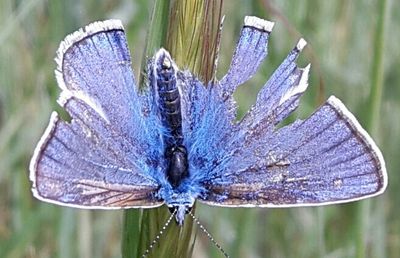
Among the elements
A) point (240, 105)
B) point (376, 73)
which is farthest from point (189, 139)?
point (240, 105)

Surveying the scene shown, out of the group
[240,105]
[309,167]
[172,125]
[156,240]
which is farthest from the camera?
[240,105]

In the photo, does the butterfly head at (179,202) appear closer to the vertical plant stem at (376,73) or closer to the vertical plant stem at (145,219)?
the vertical plant stem at (145,219)

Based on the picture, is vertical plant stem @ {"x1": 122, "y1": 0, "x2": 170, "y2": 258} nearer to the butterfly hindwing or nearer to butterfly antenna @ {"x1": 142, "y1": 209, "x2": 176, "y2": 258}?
butterfly antenna @ {"x1": 142, "y1": 209, "x2": 176, "y2": 258}

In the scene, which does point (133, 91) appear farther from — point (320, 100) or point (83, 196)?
point (320, 100)

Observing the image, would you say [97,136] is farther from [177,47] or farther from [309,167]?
[309,167]

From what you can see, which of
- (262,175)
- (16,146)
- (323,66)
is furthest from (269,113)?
(16,146)

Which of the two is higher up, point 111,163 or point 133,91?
point 133,91

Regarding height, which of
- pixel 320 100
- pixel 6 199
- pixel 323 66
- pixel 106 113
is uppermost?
pixel 323 66

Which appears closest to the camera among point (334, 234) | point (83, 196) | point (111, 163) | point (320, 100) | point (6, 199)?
point (83, 196)
